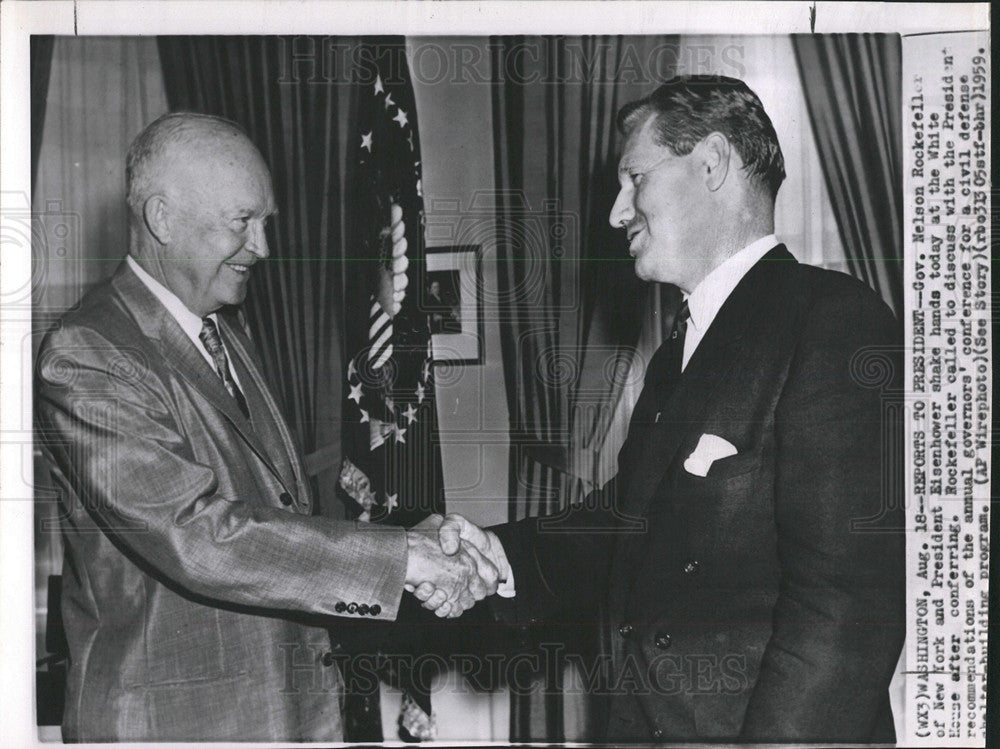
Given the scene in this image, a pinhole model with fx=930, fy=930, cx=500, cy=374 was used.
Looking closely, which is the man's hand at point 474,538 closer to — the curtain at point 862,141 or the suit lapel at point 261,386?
the suit lapel at point 261,386

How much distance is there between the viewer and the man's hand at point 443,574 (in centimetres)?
247

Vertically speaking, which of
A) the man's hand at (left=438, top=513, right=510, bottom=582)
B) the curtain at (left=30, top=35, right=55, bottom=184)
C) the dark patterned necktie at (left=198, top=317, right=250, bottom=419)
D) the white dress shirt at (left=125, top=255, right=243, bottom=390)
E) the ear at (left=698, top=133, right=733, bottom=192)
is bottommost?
the man's hand at (left=438, top=513, right=510, bottom=582)

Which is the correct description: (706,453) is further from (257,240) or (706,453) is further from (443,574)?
(257,240)

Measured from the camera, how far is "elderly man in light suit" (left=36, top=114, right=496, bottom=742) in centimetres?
241

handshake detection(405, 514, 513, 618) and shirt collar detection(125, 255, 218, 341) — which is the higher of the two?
shirt collar detection(125, 255, 218, 341)

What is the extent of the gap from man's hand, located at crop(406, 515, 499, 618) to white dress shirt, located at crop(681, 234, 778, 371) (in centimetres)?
76

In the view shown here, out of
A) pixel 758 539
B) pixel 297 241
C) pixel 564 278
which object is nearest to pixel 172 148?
pixel 297 241

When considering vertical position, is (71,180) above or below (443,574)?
above

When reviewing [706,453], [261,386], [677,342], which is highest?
[677,342]

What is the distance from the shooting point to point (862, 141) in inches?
99.5

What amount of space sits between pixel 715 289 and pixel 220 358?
1324 millimetres

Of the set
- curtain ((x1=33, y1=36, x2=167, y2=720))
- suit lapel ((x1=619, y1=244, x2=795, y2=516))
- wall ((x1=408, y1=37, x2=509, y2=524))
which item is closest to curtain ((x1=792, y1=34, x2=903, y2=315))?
suit lapel ((x1=619, y1=244, x2=795, y2=516))

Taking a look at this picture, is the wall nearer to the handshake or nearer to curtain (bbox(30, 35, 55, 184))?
the handshake

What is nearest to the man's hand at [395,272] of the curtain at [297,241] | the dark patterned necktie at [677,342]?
the curtain at [297,241]
